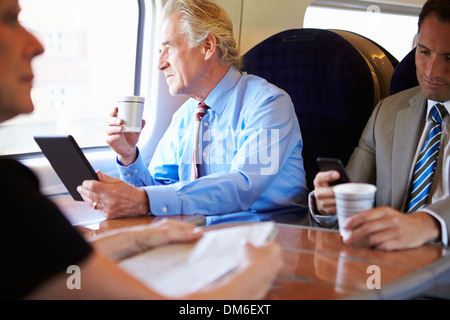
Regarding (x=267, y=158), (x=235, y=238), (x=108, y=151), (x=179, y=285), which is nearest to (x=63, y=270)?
(x=179, y=285)

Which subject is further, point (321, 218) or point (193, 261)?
point (321, 218)

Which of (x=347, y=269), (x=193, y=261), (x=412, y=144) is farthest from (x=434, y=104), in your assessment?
(x=193, y=261)

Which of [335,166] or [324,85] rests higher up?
[324,85]

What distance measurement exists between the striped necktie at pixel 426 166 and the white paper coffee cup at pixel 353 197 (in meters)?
0.51

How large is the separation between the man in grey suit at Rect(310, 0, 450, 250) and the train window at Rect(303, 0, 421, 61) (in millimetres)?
1351

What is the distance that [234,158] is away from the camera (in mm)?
2020

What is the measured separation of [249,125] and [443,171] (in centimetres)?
72

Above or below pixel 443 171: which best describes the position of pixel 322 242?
below

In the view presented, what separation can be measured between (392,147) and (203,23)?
3.15ft

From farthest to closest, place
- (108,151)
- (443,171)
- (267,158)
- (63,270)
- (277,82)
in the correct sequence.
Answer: (108,151)
(277,82)
(267,158)
(443,171)
(63,270)

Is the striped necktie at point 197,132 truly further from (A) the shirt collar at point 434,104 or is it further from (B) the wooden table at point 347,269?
(A) the shirt collar at point 434,104

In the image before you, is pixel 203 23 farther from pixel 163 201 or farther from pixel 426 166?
pixel 426 166

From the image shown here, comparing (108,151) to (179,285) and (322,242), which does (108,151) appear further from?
(179,285)

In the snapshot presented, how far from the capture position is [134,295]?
82cm
